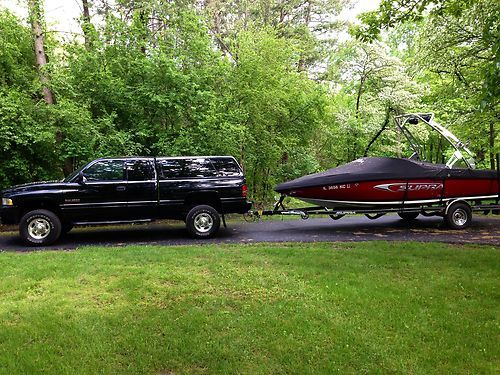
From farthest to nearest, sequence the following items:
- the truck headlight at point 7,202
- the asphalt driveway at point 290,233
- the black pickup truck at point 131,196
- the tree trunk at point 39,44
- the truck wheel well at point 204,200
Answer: the tree trunk at point 39,44
the truck wheel well at point 204,200
the asphalt driveway at point 290,233
the black pickup truck at point 131,196
the truck headlight at point 7,202

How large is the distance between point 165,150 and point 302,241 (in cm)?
497

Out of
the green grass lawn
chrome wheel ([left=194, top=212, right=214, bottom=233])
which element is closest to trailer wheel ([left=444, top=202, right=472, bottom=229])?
the green grass lawn

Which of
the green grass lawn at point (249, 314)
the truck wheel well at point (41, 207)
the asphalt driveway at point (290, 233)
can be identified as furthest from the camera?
the asphalt driveway at point (290, 233)

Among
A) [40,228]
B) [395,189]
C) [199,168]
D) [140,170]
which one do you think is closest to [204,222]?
[199,168]

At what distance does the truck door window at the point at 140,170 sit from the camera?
8.83m

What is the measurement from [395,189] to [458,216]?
2.00 m

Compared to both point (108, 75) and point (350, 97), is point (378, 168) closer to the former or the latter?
point (108, 75)

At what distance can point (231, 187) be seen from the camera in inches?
365

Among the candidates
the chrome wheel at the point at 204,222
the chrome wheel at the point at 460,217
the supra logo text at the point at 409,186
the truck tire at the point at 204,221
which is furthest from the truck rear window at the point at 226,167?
the chrome wheel at the point at 460,217

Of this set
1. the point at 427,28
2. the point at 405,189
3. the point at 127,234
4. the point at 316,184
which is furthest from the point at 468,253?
the point at 427,28

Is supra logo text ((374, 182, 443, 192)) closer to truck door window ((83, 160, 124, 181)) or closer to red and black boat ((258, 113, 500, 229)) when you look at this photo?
red and black boat ((258, 113, 500, 229))

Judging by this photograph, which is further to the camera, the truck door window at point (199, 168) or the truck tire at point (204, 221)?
the truck door window at point (199, 168)

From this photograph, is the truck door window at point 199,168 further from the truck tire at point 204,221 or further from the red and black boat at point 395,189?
the red and black boat at point 395,189

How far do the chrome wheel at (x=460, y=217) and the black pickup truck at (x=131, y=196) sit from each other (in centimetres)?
538
